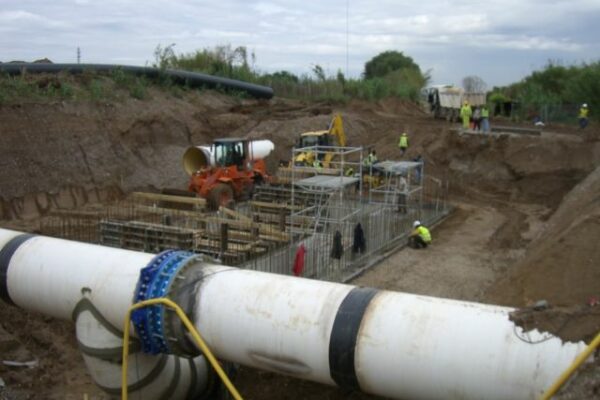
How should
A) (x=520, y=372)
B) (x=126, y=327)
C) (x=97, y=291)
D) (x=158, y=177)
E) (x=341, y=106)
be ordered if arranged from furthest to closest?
(x=341, y=106) < (x=158, y=177) < (x=97, y=291) < (x=126, y=327) < (x=520, y=372)

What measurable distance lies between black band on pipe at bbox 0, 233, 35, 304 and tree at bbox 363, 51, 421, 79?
9762cm

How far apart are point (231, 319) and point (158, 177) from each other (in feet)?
70.6

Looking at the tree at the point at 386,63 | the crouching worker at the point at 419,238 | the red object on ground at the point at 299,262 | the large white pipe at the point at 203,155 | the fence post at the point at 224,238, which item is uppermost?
the tree at the point at 386,63

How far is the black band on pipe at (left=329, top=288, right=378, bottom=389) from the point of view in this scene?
19.1ft

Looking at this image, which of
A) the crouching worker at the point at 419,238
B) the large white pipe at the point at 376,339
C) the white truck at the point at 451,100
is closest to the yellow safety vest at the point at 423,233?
the crouching worker at the point at 419,238

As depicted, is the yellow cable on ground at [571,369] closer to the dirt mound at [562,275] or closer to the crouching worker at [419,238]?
the dirt mound at [562,275]

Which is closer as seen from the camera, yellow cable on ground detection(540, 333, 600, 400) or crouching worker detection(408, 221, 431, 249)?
yellow cable on ground detection(540, 333, 600, 400)

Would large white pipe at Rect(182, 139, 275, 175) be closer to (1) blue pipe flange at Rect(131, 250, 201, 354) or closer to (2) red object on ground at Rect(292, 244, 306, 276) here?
(2) red object on ground at Rect(292, 244, 306, 276)

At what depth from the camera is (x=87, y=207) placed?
76.5 ft

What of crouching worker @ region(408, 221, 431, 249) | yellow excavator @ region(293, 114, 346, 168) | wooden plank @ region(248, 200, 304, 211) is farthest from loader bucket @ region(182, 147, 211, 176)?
crouching worker @ region(408, 221, 431, 249)

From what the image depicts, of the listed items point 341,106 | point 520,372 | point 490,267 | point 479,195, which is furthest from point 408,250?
point 341,106

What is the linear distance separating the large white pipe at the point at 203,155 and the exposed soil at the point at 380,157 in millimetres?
2303

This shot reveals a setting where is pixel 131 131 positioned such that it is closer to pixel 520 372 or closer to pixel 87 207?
pixel 87 207

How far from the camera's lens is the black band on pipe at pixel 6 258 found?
26.0 ft
